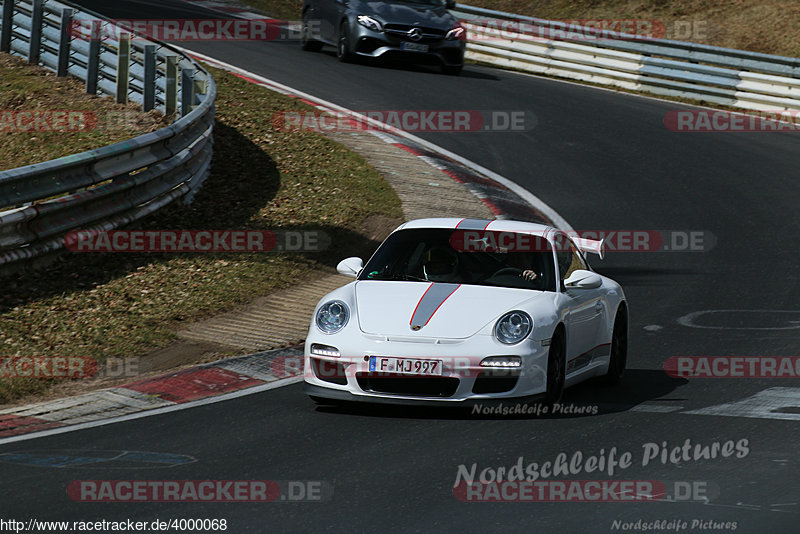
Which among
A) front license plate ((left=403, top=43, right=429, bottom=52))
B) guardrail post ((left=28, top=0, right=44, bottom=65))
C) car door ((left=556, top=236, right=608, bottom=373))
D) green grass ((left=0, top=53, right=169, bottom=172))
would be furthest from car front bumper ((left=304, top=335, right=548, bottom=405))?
front license plate ((left=403, top=43, right=429, bottom=52))

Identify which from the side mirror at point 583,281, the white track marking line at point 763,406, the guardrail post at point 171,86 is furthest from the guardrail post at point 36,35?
the white track marking line at point 763,406

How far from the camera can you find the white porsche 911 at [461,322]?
8.13 metres

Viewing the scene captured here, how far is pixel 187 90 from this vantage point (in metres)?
16.9

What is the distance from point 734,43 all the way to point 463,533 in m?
26.9

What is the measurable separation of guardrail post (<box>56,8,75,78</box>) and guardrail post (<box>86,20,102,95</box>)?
0.71 m

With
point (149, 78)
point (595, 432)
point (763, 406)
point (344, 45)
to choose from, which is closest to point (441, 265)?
point (595, 432)

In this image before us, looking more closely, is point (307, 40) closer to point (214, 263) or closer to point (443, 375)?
point (214, 263)

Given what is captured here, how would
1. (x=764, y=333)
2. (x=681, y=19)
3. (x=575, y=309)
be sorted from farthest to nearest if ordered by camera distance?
(x=681, y=19) < (x=764, y=333) < (x=575, y=309)

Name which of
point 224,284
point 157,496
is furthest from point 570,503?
point 224,284

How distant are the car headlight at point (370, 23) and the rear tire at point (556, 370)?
52.3ft

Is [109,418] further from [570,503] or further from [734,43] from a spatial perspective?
[734,43]

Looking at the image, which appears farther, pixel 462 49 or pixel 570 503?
pixel 462 49

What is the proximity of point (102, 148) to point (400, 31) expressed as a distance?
12127mm

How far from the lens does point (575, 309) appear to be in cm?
905
